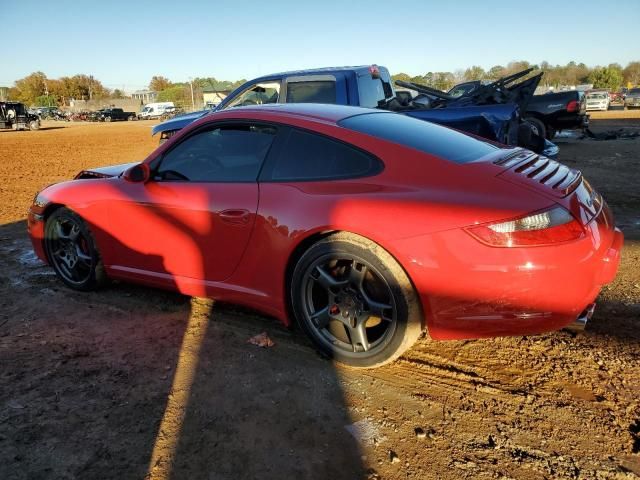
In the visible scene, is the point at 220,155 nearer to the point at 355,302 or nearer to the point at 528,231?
the point at 355,302

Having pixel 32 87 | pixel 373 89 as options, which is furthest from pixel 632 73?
pixel 32 87

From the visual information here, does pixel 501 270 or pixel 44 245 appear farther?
pixel 44 245

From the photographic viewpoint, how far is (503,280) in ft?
7.38

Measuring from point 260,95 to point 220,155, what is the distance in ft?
14.5

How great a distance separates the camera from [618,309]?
3.31m

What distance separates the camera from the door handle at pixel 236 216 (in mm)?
2889

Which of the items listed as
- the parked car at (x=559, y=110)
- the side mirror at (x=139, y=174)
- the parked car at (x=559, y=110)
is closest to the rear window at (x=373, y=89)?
the side mirror at (x=139, y=174)

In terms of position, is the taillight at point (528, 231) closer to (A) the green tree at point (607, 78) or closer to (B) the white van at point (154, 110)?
(B) the white van at point (154, 110)

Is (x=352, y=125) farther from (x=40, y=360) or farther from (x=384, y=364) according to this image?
(x=40, y=360)

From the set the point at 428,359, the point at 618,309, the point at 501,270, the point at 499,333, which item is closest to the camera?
the point at 501,270

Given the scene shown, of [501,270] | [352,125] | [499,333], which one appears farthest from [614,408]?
[352,125]

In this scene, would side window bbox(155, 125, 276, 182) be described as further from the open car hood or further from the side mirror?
the open car hood

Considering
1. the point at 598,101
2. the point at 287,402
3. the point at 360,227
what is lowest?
the point at 287,402

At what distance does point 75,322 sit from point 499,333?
2.83 m
